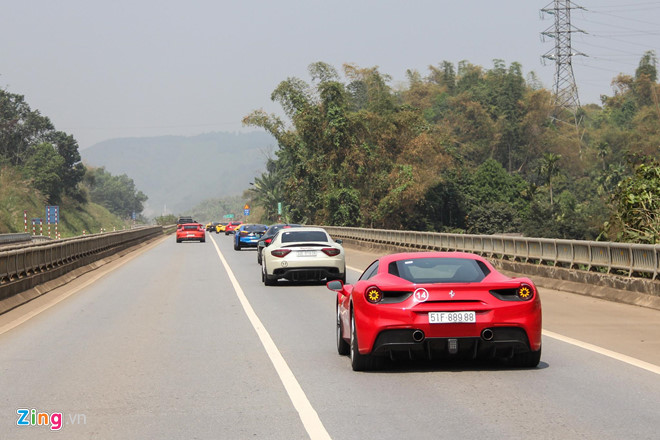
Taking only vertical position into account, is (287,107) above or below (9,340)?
above

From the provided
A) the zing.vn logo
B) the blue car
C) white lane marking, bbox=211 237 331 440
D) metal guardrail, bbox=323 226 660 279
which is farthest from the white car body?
the blue car

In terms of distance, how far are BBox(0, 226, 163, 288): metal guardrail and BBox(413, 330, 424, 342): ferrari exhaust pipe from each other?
10.6m

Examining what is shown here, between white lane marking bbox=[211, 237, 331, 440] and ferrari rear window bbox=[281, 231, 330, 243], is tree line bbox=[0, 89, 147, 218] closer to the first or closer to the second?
ferrari rear window bbox=[281, 231, 330, 243]

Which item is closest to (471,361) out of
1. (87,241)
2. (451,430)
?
(451,430)

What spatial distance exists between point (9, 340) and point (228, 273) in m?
15.8

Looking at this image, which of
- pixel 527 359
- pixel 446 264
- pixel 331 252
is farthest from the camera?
pixel 331 252

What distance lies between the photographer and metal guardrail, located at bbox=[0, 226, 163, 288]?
18.4 m

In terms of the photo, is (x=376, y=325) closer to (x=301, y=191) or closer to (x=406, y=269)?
(x=406, y=269)

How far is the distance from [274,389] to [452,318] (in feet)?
5.96

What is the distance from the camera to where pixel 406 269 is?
32.4 feet

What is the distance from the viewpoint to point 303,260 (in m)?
22.7

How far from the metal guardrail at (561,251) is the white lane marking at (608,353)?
5.08 metres

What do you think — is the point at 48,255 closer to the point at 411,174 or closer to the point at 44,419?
the point at 44,419

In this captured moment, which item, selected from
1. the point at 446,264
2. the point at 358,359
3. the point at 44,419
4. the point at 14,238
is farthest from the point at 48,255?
the point at 14,238
